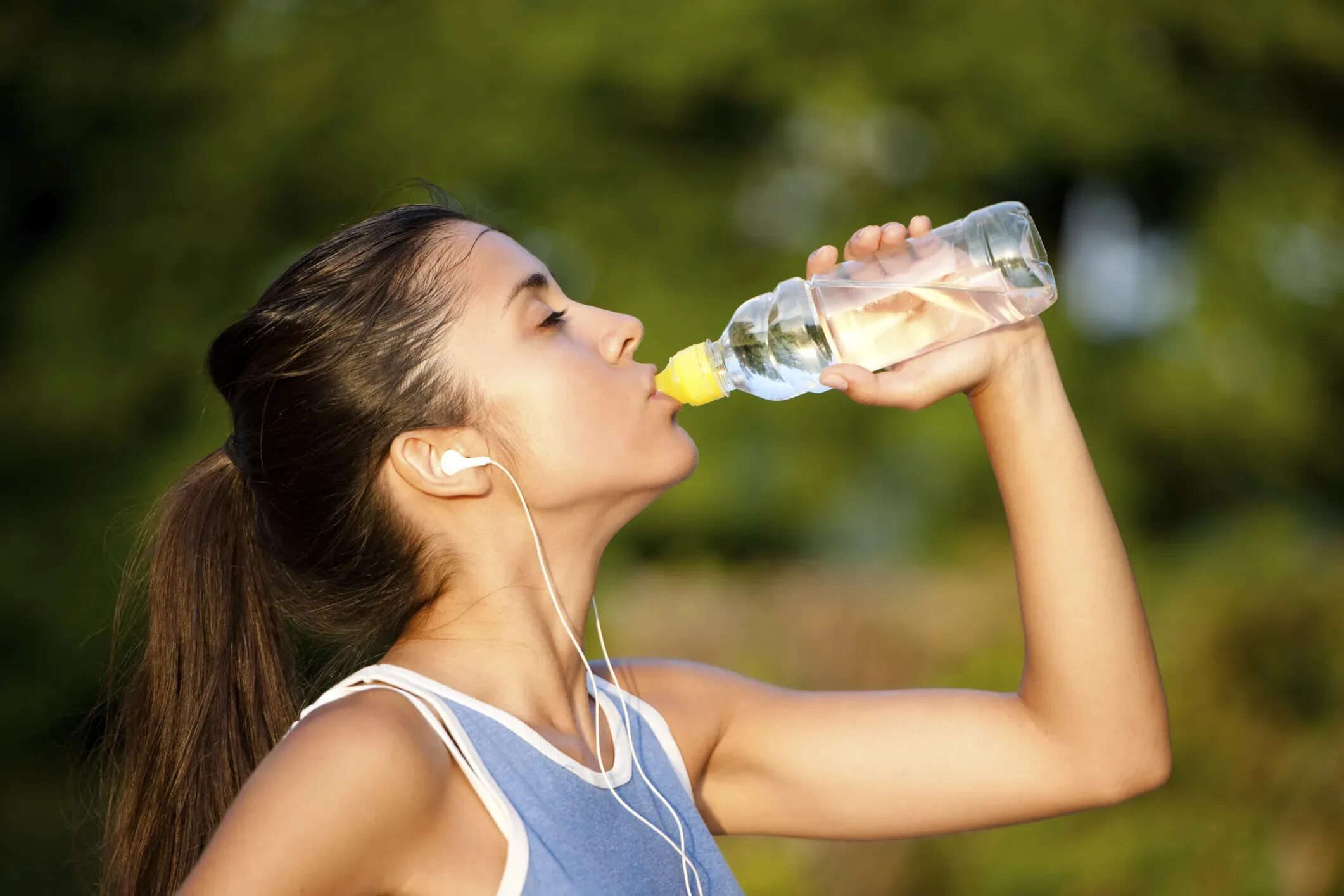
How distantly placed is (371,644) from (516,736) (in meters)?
0.54

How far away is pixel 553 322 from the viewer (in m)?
2.25

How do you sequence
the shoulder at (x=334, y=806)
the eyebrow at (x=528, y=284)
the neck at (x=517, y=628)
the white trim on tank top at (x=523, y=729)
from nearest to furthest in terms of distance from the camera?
the shoulder at (x=334, y=806)
the white trim on tank top at (x=523, y=729)
the neck at (x=517, y=628)
the eyebrow at (x=528, y=284)

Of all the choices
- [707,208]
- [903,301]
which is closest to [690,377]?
[903,301]

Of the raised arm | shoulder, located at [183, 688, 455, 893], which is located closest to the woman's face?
the raised arm

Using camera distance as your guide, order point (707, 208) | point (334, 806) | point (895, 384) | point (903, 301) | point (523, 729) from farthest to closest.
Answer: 1. point (707, 208)
2. point (903, 301)
3. point (895, 384)
4. point (523, 729)
5. point (334, 806)

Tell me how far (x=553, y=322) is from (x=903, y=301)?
24.5 inches

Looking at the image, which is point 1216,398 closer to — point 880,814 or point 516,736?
point 880,814

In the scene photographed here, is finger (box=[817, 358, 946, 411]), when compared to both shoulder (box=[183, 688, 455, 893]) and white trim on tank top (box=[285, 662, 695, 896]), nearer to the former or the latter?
white trim on tank top (box=[285, 662, 695, 896])

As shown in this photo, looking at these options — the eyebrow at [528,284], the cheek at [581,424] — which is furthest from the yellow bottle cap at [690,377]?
the eyebrow at [528,284]

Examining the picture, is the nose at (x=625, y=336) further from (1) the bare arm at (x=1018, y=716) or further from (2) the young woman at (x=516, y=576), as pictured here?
(1) the bare arm at (x=1018, y=716)

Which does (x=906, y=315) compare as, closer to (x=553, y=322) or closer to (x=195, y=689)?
(x=553, y=322)

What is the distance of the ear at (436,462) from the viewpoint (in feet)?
7.11

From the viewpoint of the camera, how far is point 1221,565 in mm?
6047

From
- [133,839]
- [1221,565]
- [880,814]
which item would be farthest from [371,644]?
[1221,565]
